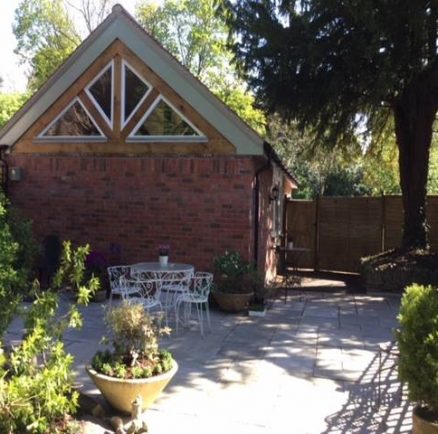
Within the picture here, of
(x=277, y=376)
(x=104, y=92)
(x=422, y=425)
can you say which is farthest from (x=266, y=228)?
(x=422, y=425)

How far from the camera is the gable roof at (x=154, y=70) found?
28.7 ft

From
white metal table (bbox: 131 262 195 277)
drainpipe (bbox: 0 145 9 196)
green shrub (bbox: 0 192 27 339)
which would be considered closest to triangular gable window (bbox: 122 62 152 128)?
drainpipe (bbox: 0 145 9 196)

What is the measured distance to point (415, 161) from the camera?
11812mm

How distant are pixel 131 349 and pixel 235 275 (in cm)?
415

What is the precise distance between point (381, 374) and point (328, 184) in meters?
22.9

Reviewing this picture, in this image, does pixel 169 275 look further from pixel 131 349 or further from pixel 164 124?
pixel 131 349

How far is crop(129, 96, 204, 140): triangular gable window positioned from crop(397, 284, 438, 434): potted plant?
5845mm

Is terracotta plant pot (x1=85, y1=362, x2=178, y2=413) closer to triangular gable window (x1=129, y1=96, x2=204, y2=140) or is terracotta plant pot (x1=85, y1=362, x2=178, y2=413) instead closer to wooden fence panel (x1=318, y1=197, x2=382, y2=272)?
triangular gable window (x1=129, y1=96, x2=204, y2=140)

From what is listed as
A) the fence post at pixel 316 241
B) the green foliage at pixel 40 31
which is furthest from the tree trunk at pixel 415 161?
the green foliage at pixel 40 31

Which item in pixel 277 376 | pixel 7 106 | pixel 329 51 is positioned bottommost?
pixel 277 376

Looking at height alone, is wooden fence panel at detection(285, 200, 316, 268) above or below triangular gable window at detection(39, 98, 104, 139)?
below

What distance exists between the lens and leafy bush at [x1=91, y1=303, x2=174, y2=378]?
4164 millimetres

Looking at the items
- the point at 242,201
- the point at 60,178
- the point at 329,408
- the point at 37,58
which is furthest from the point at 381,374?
the point at 37,58

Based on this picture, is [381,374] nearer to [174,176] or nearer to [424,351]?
[424,351]
